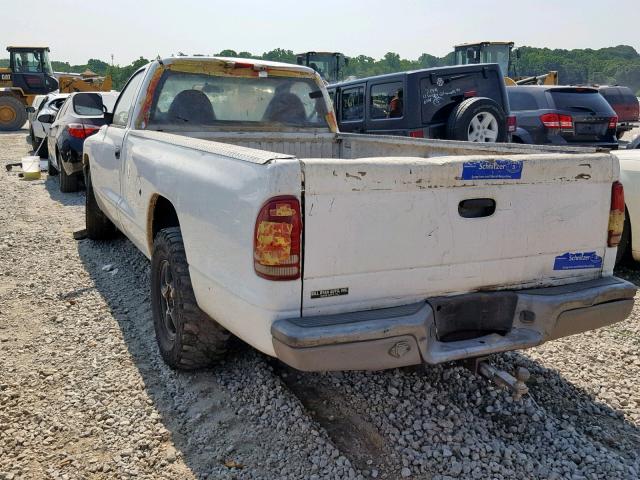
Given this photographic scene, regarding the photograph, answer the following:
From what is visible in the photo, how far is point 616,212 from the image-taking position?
3070 millimetres

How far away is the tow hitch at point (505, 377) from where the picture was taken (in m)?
2.80

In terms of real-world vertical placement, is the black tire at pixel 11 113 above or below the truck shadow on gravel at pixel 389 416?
above

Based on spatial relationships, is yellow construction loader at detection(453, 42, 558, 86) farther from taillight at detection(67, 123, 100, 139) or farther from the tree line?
the tree line

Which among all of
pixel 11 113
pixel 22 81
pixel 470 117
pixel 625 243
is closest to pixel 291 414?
pixel 625 243

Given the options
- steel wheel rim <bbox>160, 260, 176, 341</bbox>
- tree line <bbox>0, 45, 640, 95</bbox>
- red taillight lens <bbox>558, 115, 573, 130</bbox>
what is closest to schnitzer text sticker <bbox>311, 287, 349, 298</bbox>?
steel wheel rim <bbox>160, 260, 176, 341</bbox>

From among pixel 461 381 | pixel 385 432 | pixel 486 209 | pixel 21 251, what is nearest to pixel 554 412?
pixel 461 381

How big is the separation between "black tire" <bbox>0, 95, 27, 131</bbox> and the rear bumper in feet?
85.3

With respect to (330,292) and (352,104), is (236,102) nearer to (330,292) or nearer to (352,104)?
(330,292)

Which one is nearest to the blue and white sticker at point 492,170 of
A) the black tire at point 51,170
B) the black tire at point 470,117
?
the black tire at point 470,117

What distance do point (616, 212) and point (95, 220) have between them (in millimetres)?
5140

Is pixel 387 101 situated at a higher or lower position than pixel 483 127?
higher

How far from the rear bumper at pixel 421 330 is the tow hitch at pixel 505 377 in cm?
17

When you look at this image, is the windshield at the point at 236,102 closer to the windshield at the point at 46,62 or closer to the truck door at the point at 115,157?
the truck door at the point at 115,157

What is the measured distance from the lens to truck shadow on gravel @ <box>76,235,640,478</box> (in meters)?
2.76
